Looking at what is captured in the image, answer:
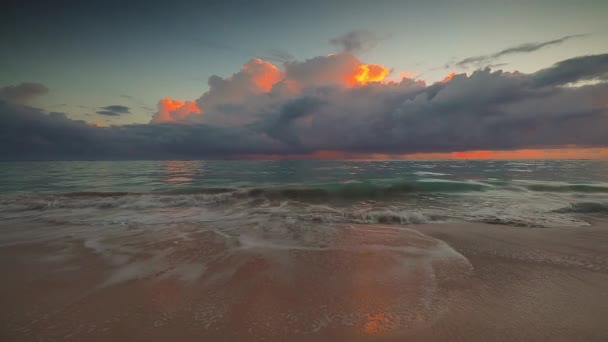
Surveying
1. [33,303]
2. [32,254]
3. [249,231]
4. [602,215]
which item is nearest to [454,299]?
[249,231]

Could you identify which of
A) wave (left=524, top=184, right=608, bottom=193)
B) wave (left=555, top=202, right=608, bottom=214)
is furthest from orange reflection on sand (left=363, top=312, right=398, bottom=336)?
wave (left=524, top=184, right=608, bottom=193)

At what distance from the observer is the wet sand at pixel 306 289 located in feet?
9.91

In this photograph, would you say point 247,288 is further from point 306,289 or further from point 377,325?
point 377,325

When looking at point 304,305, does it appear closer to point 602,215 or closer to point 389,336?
point 389,336

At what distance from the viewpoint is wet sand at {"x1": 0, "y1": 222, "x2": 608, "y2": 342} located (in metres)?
3.02

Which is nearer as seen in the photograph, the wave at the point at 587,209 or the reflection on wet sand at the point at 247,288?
the reflection on wet sand at the point at 247,288

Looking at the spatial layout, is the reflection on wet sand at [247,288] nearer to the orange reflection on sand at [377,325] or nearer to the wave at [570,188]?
the orange reflection on sand at [377,325]

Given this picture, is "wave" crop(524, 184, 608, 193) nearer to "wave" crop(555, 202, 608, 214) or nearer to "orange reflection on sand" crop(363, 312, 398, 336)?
"wave" crop(555, 202, 608, 214)

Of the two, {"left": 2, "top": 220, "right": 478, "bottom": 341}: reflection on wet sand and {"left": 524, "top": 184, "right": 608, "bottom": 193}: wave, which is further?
{"left": 524, "top": 184, "right": 608, "bottom": 193}: wave

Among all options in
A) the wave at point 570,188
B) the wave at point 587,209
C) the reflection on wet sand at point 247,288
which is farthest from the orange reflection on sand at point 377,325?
the wave at point 570,188

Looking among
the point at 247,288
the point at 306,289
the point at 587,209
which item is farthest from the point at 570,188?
the point at 247,288

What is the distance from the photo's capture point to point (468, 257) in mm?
5426

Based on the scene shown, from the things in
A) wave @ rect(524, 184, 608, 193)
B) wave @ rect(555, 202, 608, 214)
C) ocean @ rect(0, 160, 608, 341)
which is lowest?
wave @ rect(524, 184, 608, 193)

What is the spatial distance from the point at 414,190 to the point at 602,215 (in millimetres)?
10670
